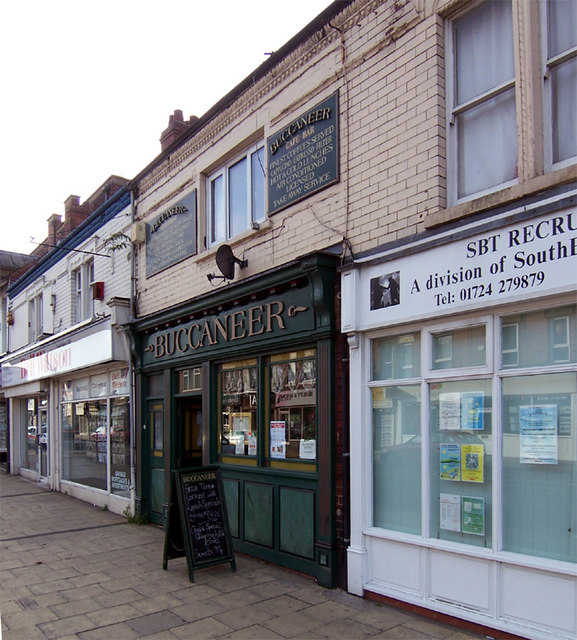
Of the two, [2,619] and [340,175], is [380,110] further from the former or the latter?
[2,619]

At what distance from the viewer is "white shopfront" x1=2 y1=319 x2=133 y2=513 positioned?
37.2 ft

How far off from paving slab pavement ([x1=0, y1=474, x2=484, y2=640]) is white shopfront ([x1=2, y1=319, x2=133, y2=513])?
114 inches

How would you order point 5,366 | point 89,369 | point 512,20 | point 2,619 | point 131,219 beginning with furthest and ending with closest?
point 5,366
point 89,369
point 131,219
point 2,619
point 512,20

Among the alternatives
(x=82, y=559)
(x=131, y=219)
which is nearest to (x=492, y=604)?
(x=82, y=559)

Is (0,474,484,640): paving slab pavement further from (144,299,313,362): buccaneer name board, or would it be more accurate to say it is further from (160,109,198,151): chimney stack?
(160,109,198,151): chimney stack

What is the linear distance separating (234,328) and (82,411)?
23.1 feet

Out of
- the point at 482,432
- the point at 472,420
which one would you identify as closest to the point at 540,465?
the point at 482,432

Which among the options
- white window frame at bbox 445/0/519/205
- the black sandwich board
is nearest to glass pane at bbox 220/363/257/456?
the black sandwich board

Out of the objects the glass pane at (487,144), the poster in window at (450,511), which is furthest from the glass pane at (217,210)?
the poster in window at (450,511)

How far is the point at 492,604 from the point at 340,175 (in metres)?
4.46

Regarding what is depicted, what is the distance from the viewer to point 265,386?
7695 mm

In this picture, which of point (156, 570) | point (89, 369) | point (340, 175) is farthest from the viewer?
point (89, 369)

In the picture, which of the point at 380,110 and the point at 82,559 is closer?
the point at 380,110

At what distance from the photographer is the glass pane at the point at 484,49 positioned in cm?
520
